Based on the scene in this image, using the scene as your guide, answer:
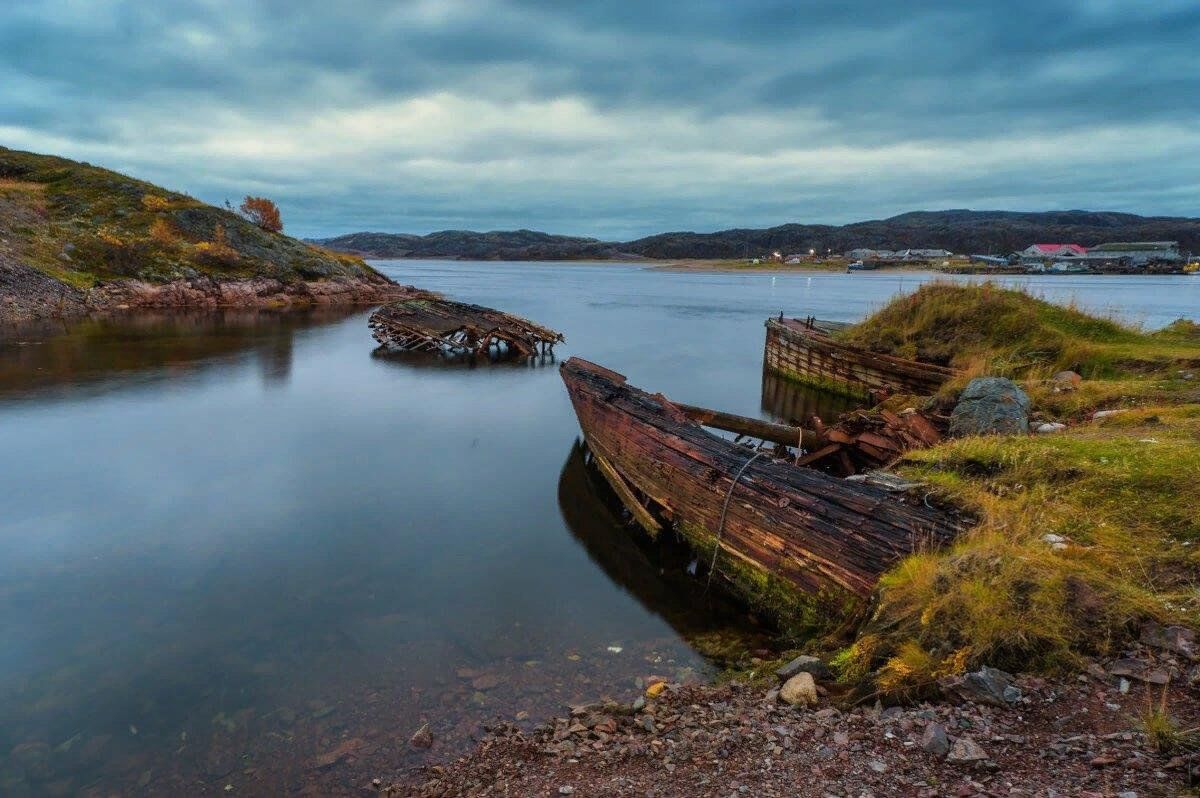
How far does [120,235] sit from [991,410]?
55.9 meters

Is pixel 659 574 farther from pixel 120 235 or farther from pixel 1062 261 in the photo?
pixel 1062 261

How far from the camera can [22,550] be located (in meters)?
9.72

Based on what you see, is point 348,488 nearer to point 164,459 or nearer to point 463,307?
point 164,459

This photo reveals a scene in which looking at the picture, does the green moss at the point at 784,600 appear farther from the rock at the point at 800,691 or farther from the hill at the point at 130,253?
the hill at the point at 130,253

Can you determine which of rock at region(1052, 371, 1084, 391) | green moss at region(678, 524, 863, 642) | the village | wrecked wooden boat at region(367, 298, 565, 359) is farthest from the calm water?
the village

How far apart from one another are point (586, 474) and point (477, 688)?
7.80 meters

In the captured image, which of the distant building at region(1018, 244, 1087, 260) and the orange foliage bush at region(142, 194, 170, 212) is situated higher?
the distant building at region(1018, 244, 1087, 260)

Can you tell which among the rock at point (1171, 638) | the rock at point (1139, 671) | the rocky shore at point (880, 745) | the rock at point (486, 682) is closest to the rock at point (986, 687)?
the rocky shore at point (880, 745)

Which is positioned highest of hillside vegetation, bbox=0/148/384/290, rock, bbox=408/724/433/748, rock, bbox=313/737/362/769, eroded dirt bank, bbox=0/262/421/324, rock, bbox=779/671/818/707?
hillside vegetation, bbox=0/148/384/290

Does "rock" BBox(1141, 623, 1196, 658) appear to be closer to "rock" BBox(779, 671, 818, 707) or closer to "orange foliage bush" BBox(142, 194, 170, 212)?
"rock" BBox(779, 671, 818, 707)

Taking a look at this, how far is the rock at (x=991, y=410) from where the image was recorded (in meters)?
10.2

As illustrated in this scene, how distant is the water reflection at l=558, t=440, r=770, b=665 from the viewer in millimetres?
7668

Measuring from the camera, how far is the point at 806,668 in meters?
5.89

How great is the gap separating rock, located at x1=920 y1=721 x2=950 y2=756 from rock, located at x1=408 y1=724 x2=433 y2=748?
4.13m
